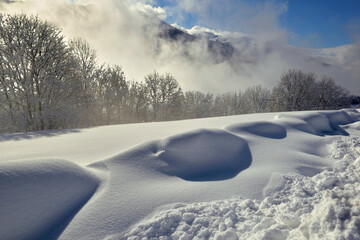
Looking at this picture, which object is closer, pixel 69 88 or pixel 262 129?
pixel 262 129

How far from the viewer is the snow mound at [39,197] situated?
1414 mm

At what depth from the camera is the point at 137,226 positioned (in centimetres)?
155

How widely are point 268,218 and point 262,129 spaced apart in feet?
10.5

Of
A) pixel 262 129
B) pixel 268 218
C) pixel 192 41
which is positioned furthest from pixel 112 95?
pixel 192 41

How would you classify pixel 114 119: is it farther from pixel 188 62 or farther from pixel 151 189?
pixel 188 62

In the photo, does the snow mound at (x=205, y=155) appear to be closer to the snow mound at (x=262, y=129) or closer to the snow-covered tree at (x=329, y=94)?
the snow mound at (x=262, y=129)

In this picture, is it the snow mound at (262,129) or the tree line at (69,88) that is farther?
the tree line at (69,88)

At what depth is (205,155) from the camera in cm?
300

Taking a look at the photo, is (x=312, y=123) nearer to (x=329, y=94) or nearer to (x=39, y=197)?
(x=39, y=197)

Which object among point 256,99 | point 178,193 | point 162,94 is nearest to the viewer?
point 178,193

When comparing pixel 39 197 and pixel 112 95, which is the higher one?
pixel 112 95

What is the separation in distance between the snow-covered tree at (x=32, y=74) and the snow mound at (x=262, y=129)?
9.58 m

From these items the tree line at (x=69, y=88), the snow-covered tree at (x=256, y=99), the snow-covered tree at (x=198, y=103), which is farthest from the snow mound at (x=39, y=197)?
the snow-covered tree at (x=256, y=99)

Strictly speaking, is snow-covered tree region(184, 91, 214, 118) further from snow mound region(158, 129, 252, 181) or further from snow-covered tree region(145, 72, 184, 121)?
snow mound region(158, 129, 252, 181)
